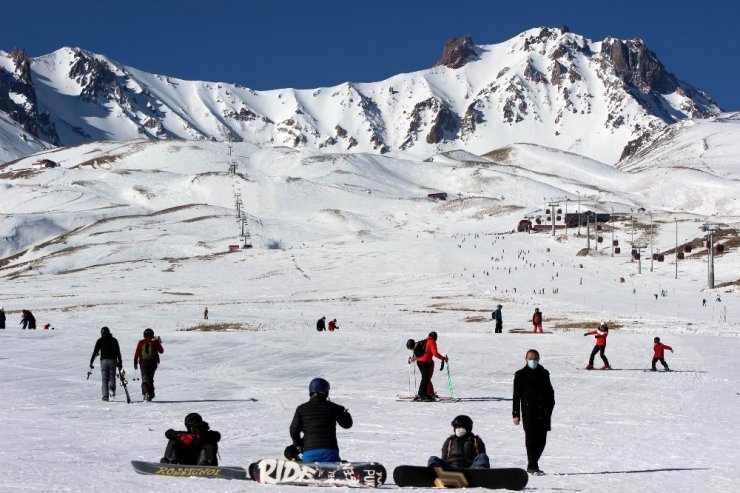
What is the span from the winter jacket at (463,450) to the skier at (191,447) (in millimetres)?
3054

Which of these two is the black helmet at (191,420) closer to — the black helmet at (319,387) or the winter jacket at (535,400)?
the black helmet at (319,387)

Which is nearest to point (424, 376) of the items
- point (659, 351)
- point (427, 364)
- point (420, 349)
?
point (427, 364)

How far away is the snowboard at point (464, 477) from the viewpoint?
11859mm

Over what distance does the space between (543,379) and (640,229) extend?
156318 millimetres

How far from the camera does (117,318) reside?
5706 cm

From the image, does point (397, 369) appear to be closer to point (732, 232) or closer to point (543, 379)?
point (543, 379)

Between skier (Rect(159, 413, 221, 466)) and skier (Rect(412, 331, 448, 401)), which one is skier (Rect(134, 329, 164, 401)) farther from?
skier (Rect(159, 413, 221, 466))

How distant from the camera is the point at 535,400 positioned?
1353 cm

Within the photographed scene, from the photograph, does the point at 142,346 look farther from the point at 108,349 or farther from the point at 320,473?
the point at 320,473

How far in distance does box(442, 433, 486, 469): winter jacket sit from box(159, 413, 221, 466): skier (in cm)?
305

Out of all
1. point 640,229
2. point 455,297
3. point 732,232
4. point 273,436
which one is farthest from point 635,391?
point 640,229

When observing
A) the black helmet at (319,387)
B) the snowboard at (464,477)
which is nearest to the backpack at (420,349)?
the snowboard at (464,477)

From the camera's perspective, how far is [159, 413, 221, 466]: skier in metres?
12.6

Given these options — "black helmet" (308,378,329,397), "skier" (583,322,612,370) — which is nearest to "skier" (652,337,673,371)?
"skier" (583,322,612,370)
